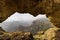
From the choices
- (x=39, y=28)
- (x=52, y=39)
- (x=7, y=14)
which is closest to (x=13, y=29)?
(x=39, y=28)

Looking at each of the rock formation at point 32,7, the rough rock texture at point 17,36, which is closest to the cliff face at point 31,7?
the rock formation at point 32,7

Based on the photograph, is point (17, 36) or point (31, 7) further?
point (31, 7)

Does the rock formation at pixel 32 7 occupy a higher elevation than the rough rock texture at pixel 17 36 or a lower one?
higher

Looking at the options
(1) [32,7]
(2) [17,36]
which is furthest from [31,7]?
(2) [17,36]

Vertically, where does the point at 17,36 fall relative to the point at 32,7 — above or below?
below

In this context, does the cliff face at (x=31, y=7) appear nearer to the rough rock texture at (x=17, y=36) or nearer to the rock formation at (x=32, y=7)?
the rock formation at (x=32, y=7)

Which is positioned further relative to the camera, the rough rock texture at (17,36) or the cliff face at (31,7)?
the cliff face at (31,7)

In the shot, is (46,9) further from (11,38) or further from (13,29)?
(13,29)

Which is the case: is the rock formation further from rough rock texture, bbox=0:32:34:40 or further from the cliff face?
rough rock texture, bbox=0:32:34:40

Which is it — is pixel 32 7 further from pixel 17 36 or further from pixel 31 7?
pixel 17 36

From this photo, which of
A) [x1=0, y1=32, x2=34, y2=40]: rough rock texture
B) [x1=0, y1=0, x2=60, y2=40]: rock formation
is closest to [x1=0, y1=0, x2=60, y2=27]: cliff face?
[x1=0, y1=0, x2=60, y2=40]: rock formation

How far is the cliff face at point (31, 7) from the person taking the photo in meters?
4.91

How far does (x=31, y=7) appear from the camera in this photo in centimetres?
518

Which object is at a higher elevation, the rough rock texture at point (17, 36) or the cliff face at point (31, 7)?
the cliff face at point (31, 7)
